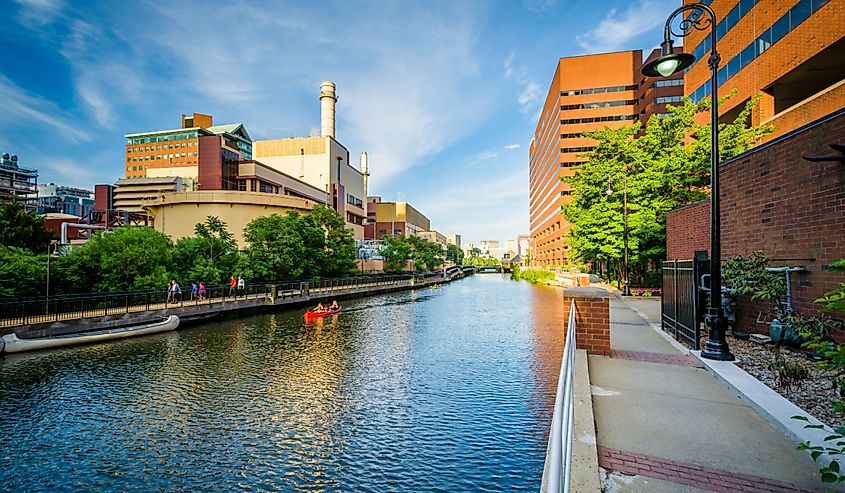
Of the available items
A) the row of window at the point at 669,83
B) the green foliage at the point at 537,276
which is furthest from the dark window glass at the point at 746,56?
the row of window at the point at 669,83

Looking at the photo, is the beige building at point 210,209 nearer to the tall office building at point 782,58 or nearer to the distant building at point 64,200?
the tall office building at point 782,58

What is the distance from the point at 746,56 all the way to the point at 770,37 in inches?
104

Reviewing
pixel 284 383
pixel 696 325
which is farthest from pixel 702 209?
pixel 284 383

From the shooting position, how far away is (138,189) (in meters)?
91.1

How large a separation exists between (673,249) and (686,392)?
16815mm

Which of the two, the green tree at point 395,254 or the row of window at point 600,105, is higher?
the row of window at point 600,105

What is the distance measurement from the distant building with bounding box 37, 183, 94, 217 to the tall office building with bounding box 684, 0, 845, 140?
431 ft

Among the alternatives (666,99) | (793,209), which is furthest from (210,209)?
(666,99)

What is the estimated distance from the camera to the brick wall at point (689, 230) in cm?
1727

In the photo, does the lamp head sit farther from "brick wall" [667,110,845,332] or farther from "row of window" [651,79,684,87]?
"row of window" [651,79,684,87]

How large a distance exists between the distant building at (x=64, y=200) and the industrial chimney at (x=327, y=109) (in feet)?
217

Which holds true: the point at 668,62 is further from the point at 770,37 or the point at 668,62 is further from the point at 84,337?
the point at 84,337

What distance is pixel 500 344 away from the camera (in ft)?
66.5

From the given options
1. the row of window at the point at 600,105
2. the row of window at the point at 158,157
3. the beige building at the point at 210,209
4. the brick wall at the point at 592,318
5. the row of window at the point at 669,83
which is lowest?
the brick wall at the point at 592,318
